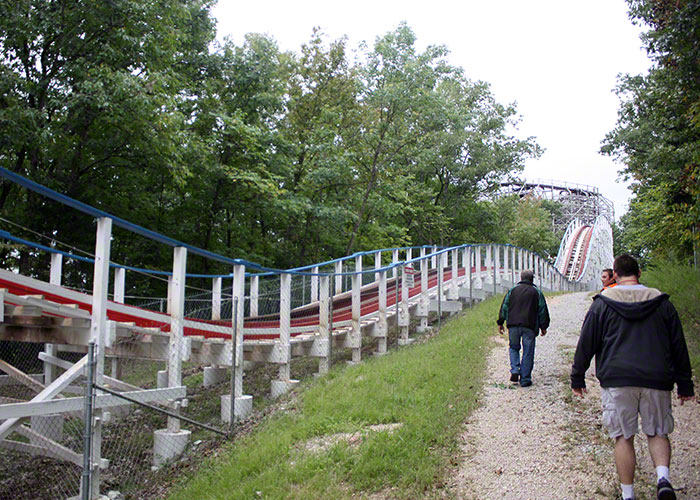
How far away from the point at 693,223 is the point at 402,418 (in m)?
6.66

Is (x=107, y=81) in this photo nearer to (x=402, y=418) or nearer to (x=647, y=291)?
(x=402, y=418)

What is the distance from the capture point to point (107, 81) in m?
13.9

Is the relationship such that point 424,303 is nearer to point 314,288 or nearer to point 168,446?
point 314,288

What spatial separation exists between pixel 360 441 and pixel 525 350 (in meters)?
3.02

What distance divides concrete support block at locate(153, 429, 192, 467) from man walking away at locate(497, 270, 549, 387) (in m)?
4.07

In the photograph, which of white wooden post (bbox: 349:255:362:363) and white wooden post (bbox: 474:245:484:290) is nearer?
white wooden post (bbox: 349:255:362:363)

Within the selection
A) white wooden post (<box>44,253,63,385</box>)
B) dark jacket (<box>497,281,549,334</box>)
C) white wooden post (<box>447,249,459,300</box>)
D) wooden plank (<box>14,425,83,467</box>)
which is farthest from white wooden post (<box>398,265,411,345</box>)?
wooden plank (<box>14,425,83,467</box>)

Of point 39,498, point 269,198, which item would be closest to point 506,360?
point 39,498

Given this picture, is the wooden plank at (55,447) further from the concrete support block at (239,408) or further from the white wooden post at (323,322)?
the white wooden post at (323,322)

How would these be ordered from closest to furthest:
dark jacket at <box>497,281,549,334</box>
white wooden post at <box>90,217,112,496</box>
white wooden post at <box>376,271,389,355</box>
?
white wooden post at <box>90,217,112,496</box> → dark jacket at <box>497,281,549,334</box> → white wooden post at <box>376,271,389,355</box>

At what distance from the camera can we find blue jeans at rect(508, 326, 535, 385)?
307 inches

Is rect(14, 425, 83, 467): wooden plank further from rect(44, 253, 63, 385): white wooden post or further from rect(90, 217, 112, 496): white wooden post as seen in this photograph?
rect(44, 253, 63, 385): white wooden post

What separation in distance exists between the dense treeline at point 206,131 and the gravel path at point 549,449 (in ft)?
34.8

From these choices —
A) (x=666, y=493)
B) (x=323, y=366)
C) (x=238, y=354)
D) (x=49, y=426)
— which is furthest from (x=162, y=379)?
(x=666, y=493)
